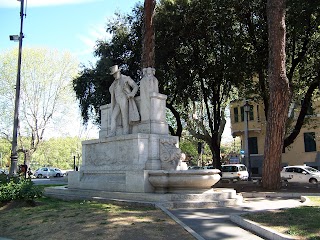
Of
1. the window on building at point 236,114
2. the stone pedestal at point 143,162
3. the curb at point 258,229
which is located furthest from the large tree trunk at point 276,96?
the window on building at point 236,114

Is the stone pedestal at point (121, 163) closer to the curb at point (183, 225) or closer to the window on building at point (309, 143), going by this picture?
the curb at point (183, 225)

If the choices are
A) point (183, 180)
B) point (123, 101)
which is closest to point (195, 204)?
point (183, 180)

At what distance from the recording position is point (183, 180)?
34.5 ft

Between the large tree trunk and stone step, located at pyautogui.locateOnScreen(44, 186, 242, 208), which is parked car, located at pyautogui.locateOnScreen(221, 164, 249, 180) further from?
stone step, located at pyautogui.locateOnScreen(44, 186, 242, 208)

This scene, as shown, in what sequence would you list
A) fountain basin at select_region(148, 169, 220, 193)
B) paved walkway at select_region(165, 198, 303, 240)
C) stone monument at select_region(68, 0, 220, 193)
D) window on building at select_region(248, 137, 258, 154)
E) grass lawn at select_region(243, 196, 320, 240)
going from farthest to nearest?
window on building at select_region(248, 137, 258, 154)
stone monument at select_region(68, 0, 220, 193)
fountain basin at select_region(148, 169, 220, 193)
paved walkway at select_region(165, 198, 303, 240)
grass lawn at select_region(243, 196, 320, 240)

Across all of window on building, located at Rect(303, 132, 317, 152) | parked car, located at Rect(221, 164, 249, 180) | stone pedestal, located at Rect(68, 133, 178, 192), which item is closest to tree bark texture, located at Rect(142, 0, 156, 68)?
stone pedestal, located at Rect(68, 133, 178, 192)

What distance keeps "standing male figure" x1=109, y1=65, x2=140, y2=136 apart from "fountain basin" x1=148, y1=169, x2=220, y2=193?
263 centimetres

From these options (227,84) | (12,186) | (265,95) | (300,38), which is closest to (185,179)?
(12,186)

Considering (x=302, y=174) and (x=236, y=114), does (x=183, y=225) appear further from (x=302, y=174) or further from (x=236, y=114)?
(x=236, y=114)

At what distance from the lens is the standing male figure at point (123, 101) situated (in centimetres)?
1304

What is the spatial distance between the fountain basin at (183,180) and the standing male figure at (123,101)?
2.63 m

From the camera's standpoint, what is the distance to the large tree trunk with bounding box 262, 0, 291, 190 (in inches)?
619

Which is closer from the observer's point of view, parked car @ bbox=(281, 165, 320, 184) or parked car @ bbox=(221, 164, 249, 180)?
parked car @ bbox=(281, 165, 320, 184)

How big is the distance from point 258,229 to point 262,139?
34359 millimetres
